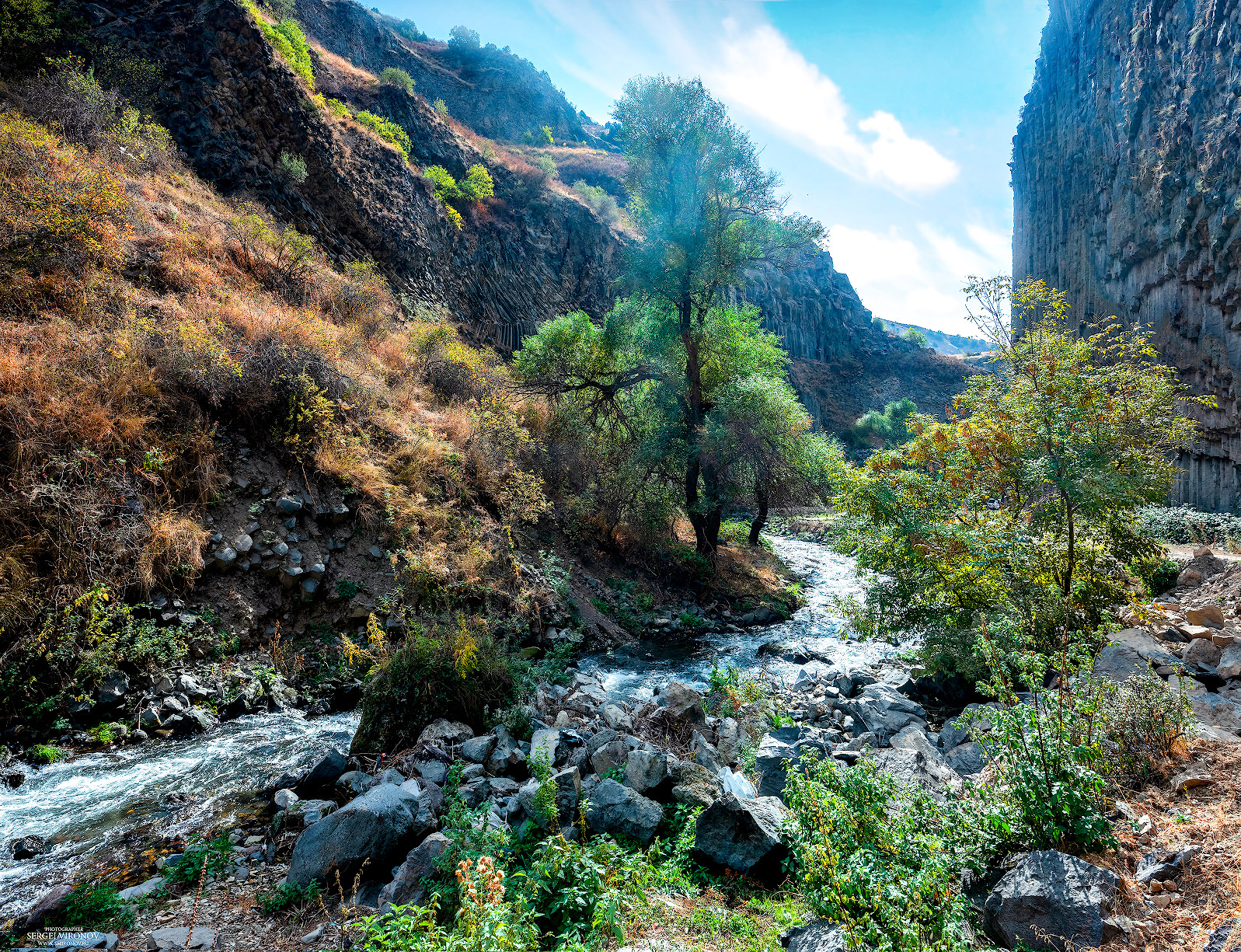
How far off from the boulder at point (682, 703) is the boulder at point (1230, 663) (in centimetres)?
534

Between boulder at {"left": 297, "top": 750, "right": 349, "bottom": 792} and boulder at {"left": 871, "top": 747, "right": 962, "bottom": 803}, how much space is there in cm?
489

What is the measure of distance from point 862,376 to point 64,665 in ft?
245

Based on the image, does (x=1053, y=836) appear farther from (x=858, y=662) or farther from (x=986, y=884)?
(x=858, y=662)

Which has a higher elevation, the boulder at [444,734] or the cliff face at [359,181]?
the cliff face at [359,181]

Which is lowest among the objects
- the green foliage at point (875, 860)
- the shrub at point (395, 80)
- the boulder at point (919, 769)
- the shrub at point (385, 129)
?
the boulder at point (919, 769)

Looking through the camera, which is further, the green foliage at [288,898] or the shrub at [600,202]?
the shrub at [600,202]

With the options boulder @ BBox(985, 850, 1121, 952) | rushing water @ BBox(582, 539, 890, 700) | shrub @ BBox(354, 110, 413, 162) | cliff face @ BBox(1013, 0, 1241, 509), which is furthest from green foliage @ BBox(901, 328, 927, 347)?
boulder @ BBox(985, 850, 1121, 952)

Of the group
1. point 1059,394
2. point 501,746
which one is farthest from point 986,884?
point 1059,394

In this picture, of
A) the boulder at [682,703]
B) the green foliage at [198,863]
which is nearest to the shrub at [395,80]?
the boulder at [682,703]

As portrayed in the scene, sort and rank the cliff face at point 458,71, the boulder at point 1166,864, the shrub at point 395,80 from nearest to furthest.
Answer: the boulder at point 1166,864, the shrub at point 395,80, the cliff face at point 458,71

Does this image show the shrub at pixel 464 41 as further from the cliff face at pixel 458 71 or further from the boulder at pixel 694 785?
the boulder at pixel 694 785

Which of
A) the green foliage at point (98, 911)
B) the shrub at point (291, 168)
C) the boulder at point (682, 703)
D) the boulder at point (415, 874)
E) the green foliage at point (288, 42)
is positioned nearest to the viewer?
the green foliage at point (98, 911)

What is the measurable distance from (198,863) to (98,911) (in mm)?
617

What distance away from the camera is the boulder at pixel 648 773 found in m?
Answer: 4.57
